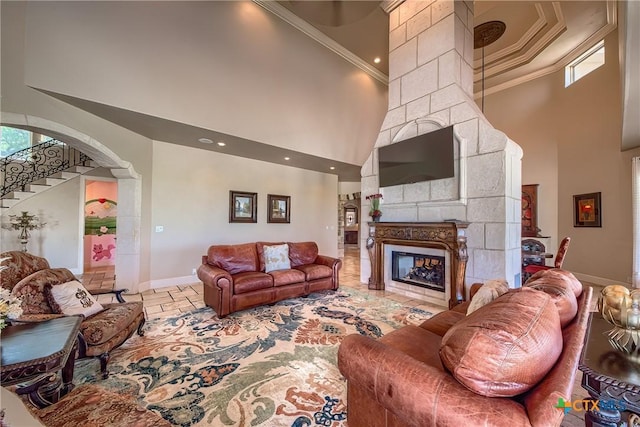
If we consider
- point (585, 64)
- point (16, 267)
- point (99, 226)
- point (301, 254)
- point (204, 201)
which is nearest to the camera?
point (16, 267)

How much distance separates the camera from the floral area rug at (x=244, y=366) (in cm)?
166

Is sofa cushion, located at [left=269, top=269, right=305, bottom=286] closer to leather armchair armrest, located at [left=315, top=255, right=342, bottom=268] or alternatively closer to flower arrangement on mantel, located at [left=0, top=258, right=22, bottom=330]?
leather armchair armrest, located at [left=315, top=255, right=342, bottom=268]

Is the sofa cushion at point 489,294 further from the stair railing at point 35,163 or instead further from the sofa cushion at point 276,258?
the stair railing at point 35,163

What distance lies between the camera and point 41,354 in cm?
147

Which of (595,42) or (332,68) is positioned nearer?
(595,42)

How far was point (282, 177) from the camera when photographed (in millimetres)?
6582

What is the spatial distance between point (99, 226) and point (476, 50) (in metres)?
10.9

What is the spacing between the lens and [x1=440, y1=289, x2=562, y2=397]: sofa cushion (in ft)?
2.81

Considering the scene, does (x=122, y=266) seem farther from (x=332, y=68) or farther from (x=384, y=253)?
(x=332, y=68)

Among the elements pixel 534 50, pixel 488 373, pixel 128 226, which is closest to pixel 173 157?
pixel 128 226

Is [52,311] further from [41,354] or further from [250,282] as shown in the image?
[250,282]

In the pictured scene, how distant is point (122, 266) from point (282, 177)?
385 centimetres

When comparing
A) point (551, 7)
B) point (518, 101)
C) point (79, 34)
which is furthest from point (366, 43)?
point (79, 34)

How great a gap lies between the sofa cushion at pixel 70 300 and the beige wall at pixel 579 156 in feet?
26.6
